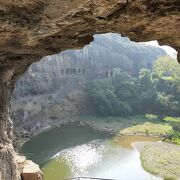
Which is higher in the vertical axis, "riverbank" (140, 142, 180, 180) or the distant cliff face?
the distant cliff face

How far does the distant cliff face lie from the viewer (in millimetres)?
49375

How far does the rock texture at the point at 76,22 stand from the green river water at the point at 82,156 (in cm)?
1832

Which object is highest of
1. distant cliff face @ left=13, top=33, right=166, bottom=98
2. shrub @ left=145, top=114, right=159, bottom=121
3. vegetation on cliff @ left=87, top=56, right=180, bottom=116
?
distant cliff face @ left=13, top=33, right=166, bottom=98

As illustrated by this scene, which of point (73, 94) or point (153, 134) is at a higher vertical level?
point (73, 94)

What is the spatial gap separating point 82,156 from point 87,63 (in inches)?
1420

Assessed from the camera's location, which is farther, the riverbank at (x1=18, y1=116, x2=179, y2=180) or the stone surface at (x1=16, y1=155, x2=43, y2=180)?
the riverbank at (x1=18, y1=116, x2=179, y2=180)

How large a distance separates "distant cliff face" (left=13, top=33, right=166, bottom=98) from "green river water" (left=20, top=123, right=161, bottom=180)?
33.1 feet

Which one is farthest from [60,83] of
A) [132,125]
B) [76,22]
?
[76,22]

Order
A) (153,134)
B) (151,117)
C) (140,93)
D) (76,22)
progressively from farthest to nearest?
→ (140,93), (151,117), (153,134), (76,22)

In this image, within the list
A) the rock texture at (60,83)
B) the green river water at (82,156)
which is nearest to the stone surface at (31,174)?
the green river water at (82,156)

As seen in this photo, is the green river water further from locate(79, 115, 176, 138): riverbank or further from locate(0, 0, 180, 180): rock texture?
locate(0, 0, 180, 180): rock texture

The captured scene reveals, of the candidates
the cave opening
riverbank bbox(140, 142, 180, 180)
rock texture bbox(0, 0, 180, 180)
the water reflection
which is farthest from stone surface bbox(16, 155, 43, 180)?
the cave opening

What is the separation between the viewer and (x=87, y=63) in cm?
6631

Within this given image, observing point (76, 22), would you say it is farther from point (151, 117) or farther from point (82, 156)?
point (151, 117)
